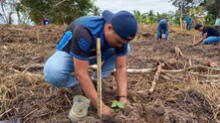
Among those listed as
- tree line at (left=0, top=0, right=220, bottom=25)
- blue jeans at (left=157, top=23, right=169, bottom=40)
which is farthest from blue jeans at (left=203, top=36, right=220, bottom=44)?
tree line at (left=0, top=0, right=220, bottom=25)

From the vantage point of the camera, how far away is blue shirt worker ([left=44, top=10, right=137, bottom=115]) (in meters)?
1.33

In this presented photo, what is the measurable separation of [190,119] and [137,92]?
0.64 metres

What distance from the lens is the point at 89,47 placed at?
1.45m

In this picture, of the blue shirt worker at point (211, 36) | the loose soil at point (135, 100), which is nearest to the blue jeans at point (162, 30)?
the blue shirt worker at point (211, 36)

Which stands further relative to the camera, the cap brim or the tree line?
the tree line

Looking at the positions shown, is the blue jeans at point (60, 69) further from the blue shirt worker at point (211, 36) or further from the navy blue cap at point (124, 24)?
the blue shirt worker at point (211, 36)

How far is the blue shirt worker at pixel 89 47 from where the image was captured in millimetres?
1330

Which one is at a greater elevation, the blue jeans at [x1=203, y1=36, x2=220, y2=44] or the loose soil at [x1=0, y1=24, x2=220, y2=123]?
the blue jeans at [x1=203, y1=36, x2=220, y2=44]

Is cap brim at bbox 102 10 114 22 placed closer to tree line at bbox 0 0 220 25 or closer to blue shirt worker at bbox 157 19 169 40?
tree line at bbox 0 0 220 25

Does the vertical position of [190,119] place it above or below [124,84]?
below

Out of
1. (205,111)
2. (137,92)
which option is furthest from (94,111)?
(205,111)

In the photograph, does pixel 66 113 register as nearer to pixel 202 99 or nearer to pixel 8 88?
pixel 8 88

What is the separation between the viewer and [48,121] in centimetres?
162

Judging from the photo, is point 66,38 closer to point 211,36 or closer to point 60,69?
point 60,69
